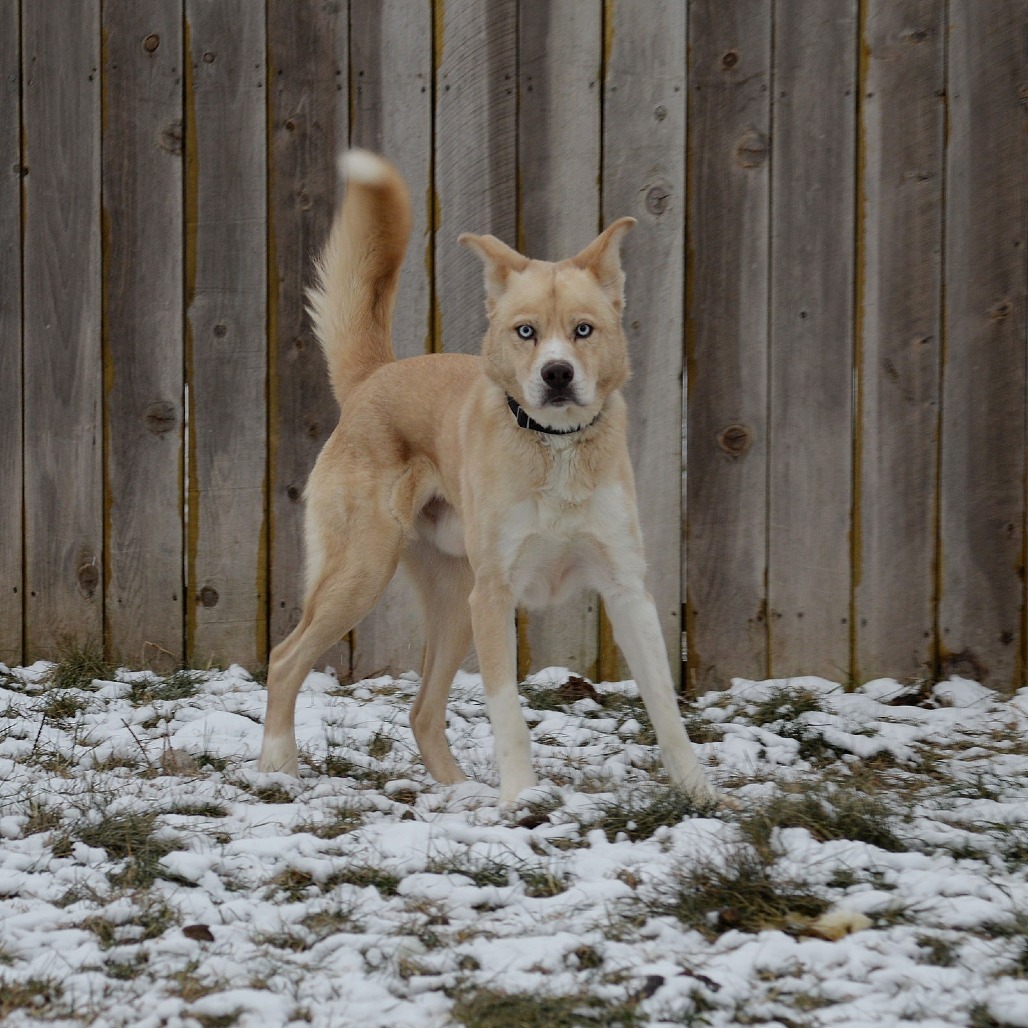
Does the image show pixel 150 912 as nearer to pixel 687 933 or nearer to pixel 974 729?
pixel 687 933

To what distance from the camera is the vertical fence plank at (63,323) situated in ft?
15.5

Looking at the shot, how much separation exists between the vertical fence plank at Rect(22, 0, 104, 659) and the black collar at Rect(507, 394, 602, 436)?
2.11 m

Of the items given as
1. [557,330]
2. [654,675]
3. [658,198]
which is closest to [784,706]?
[654,675]

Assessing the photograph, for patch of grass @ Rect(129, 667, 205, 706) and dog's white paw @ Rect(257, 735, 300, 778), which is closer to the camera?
dog's white paw @ Rect(257, 735, 300, 778)

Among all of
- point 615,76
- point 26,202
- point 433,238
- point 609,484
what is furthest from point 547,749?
point 26,202

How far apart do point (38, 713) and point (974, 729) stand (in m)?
2.98

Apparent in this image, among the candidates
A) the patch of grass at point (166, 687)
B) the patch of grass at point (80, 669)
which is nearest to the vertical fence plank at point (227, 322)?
the patch of grass at point (166, 687)

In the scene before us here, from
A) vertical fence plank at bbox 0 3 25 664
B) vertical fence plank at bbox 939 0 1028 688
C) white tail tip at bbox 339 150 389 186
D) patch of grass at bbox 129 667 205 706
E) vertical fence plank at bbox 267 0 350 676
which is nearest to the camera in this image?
white tail tip at bbox 339 150 389 186

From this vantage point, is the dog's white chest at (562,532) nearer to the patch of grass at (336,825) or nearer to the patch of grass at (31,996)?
the patch of grass at (336,825)

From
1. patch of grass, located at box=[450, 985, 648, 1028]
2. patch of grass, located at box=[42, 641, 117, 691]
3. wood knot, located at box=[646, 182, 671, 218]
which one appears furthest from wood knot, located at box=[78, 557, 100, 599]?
patch of grass, located at box=[450, 985, 648, 1028]

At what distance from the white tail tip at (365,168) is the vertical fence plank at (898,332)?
1637 millimetres

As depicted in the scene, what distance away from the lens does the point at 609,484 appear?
3.35 m

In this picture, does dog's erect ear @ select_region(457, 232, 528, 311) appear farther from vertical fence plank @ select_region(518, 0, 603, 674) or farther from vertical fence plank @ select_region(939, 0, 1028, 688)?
vertical fence plank @ select_region(939, 0, 1028, 688)

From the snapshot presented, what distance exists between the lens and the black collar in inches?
131
